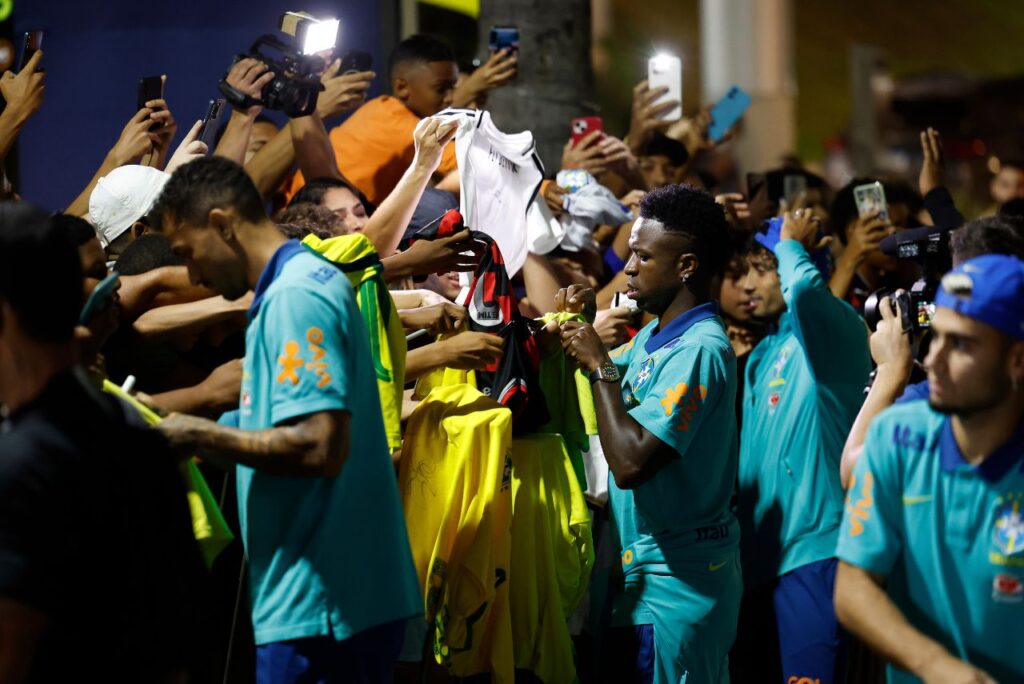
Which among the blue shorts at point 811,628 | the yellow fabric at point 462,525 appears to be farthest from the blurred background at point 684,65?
the blue shorts at point 811,628

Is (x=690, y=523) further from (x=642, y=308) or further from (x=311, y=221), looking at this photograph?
(x=311, y=221)

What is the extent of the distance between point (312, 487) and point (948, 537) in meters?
1.67

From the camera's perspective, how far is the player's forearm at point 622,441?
208 inches

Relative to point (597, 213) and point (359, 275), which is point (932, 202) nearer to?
point (597, 213)

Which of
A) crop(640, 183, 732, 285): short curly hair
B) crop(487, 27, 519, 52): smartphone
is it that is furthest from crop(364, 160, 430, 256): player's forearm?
crop(487, 27, 519, 52): smartphone

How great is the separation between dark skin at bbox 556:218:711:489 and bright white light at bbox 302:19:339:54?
183 cm

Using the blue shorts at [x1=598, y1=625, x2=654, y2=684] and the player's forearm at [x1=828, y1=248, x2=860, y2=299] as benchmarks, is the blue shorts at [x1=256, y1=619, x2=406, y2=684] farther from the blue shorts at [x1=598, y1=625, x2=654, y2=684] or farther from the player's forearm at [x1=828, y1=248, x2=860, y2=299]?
the player's forearm at [x1=828, y1=248, x2=860, y2=299]

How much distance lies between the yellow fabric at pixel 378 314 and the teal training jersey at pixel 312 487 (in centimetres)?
65

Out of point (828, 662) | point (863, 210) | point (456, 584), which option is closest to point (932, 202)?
point (863, 210)

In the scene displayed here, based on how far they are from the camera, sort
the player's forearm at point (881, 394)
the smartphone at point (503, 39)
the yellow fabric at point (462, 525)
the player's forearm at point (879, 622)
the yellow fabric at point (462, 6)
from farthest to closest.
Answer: the yellow fabric at point (462, 6) < the smartphone at point (503, 39) < the yellow fabric at point (462, 525) < the player's forearm at point (881, 394) < the player's forearm at point (879, 622)

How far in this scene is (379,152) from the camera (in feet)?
25.4

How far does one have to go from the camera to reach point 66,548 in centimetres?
326

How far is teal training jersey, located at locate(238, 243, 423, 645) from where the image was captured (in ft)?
13.6

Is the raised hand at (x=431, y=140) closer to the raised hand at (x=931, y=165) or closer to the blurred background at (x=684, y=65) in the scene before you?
the blurred background at (x=684, y=65)
